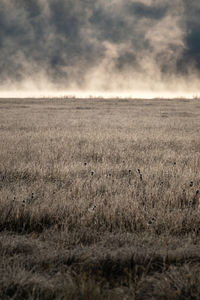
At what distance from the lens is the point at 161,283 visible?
2.24 meters

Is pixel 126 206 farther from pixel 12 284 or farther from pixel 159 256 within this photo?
pixel 12 284

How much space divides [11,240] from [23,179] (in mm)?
2952

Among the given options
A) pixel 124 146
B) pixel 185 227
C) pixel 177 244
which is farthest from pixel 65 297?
pixel 124 146

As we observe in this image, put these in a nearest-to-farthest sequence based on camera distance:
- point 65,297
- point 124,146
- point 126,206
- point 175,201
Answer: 1. point 65,297
2. point 126,206
3. point 175,201
4. point 124,146

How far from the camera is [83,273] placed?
2410 mm

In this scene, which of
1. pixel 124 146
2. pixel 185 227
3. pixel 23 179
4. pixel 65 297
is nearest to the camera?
pixel 65 297

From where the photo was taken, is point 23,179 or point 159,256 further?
point 23,179

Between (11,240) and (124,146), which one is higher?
(124,146)

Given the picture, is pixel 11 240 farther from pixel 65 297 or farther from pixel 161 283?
pixel 161 283

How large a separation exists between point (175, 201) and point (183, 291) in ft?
7.42

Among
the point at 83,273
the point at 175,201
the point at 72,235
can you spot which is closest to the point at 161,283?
the point at 83,273

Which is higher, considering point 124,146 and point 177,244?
point 124,146

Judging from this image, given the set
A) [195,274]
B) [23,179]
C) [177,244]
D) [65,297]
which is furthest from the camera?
[23,179]

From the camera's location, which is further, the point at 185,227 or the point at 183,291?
the point at 185,227
